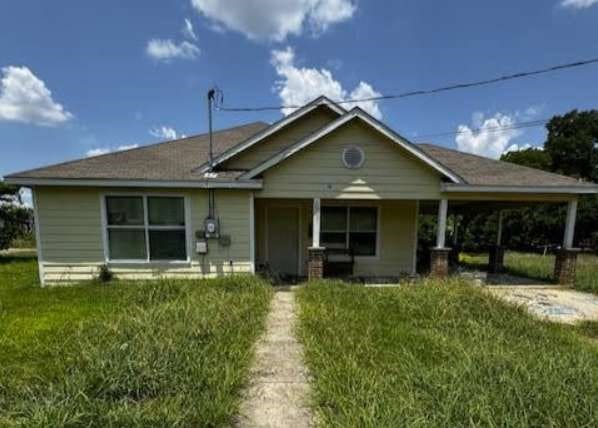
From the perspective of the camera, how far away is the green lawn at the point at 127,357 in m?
2.57

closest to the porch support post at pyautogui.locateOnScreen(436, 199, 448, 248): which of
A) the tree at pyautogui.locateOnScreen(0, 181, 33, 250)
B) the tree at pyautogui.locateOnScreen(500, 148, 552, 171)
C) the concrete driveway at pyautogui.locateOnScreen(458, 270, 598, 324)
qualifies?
the concrete driveway at pyautogui.locateOnScreen(458, 270, 598, 324)

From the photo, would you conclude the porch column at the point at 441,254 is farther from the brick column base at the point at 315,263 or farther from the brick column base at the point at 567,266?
the brick column base at the point at 567,266

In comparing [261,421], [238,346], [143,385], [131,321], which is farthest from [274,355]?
[131,321]

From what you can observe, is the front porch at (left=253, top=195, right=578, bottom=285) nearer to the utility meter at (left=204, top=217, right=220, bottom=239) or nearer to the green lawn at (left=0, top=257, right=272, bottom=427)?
the utility meter at (left=204, top=217, right=220, bottom=239)

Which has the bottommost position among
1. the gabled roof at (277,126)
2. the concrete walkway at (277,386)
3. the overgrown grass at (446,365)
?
the concrete walkway at (277,386)

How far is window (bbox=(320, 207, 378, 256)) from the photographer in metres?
9.58

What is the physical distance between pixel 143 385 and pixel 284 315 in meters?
2.82

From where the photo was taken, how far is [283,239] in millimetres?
9594

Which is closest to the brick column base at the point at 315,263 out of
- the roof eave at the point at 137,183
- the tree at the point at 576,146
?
the roof eave at the point at 137,183

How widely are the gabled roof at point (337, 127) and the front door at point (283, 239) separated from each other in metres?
2.30

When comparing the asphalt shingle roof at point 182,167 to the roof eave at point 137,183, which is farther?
the asphalt shingle roof at point 182,167

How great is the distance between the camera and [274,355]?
12.7 ft

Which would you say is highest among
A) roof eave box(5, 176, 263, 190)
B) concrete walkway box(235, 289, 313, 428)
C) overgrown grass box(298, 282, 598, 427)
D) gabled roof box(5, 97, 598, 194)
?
gabled roof box(5, 97, 598, 194)

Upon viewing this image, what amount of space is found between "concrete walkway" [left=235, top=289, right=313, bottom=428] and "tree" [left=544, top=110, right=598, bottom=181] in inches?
1323
